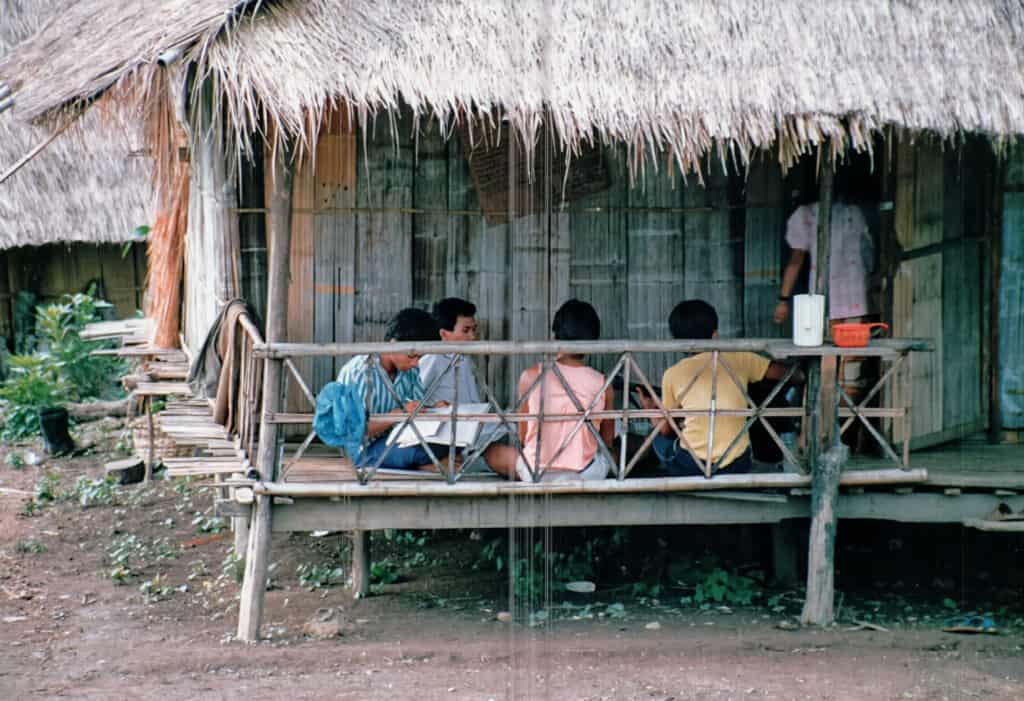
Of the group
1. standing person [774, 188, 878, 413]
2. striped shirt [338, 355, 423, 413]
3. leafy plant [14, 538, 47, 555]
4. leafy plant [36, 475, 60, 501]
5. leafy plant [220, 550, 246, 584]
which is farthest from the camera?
leafy plant [36, 475, 60, 501]

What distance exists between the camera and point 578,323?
695 centimetres

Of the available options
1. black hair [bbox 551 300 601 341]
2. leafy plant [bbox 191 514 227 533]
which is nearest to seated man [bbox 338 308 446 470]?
black hair [bbox 551 300 601 341]

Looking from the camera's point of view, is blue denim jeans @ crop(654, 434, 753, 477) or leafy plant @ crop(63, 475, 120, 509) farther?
leafy plant @ crop(63, 475, 120, 509)

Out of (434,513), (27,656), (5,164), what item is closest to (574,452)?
(434,513)

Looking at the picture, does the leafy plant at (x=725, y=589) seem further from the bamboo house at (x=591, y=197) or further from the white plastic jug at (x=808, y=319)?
the white plastic jug at (x=808, y=319)

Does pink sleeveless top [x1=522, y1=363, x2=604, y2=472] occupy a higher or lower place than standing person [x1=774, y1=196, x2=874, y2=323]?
lower

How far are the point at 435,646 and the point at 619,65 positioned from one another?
3.20m

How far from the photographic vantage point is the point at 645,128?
6.63 m

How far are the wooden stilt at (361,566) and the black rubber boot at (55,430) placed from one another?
5.32 m

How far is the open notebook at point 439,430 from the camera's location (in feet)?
22.3

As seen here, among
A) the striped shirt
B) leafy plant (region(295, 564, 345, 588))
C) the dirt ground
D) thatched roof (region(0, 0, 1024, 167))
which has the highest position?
thatched roof (region(0, 0, 1024, 167))

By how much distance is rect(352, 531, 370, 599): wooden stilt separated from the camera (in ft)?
25.8

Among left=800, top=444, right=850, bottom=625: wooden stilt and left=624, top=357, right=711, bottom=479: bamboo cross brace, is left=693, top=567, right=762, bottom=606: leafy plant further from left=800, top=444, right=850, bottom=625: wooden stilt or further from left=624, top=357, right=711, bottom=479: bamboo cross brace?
left=624, top=357, right=711, bottom=479: bamboo cross brace

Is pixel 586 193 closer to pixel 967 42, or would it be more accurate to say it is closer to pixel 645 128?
pixel 645 128
